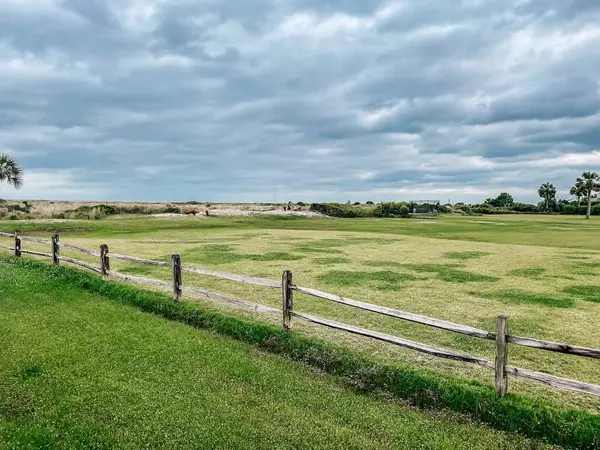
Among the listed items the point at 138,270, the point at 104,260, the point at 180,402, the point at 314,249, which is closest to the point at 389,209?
the point at 314,249

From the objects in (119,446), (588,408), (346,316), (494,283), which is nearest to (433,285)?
(494,283)

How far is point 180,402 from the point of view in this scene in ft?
25.1

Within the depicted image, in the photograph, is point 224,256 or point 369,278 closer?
point 369,278

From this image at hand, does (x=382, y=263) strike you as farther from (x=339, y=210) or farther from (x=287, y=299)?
(x=339, y=210)

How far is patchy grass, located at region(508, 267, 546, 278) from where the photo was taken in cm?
2017

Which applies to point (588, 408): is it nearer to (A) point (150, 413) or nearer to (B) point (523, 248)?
(A) point (150, 413)

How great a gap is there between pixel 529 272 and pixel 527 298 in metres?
6.20

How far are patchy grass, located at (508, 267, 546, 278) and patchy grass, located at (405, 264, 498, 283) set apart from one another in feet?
5.72

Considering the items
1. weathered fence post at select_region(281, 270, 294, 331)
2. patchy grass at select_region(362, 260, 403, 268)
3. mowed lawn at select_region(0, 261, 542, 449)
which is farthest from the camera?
patchy grass at select_region(362, 260, 403, 268)

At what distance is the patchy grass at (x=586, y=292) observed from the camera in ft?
50.9

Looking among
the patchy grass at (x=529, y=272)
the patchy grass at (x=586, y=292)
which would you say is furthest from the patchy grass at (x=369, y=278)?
the patchy grass at (x=586, y=292)

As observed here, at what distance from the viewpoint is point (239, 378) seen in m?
8.79

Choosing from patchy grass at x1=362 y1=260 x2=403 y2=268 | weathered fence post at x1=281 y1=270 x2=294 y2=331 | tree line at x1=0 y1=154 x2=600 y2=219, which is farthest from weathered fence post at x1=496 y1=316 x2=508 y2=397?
tree line at x1=0 y1=154 x2=600 y2=219

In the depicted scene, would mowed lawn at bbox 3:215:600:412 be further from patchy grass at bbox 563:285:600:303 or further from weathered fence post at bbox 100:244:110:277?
weathered fence post at bbox 100:244:110:277
